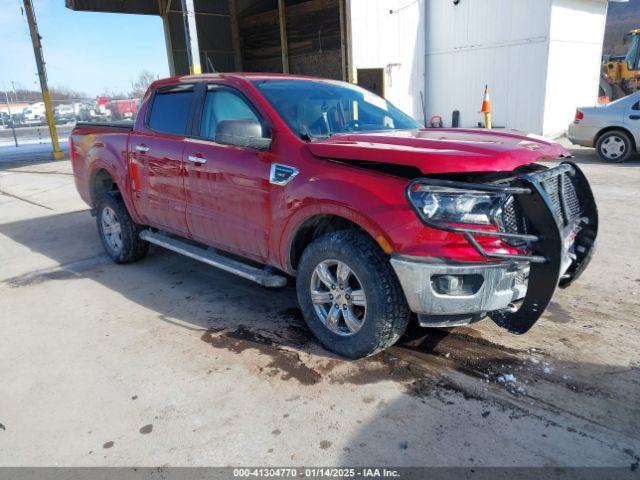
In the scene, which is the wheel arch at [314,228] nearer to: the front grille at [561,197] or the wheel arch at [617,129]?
the front grille at [561,197]

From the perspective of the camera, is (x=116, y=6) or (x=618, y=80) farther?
(x=618, y=80)

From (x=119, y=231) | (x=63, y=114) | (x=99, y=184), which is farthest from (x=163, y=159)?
(x=63, y=114)

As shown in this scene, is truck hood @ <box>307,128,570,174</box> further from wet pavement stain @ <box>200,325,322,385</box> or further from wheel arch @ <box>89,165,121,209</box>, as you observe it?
wheel arch @ <box>89,165,121,209</box>

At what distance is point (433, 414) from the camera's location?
273 centimetres

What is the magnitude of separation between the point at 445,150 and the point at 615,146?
31.0 ft

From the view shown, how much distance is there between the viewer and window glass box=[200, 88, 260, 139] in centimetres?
391

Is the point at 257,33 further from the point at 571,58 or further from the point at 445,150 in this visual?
the point at 445,150

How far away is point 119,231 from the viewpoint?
5.50 m

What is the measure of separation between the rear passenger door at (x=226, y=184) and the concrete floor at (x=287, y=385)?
65cm

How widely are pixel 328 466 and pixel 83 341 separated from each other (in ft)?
7.58

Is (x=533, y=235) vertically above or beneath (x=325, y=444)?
above

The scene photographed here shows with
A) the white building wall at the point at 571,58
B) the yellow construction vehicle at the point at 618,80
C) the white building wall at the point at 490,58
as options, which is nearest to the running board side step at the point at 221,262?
the white building wall at the point at 490,58

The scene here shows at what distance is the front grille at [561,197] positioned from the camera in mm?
3025

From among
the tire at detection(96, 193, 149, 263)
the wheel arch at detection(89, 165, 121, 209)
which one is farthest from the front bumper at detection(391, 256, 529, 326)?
the wheel arch at detection(89, 165, 121, 209)
